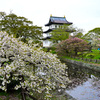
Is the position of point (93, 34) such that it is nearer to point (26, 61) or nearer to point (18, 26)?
point (18, 26)

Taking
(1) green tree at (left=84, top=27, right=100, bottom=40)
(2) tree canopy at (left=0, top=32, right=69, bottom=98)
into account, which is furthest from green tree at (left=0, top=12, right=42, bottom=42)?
(2) tree canopy at (left=0, top=32, right=69, bottom=98)

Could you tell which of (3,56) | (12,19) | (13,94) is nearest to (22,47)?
(3,56)

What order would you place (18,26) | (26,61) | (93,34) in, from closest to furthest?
(26,61) < (18,26) < (93,34)

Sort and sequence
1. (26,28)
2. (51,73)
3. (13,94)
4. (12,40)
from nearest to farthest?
(12,40), (51,73), (13,94), (26,28)

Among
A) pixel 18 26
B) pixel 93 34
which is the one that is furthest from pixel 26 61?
pixel 93 34

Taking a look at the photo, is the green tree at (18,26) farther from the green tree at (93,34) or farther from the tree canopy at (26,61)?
the tree canopy at (26,61)

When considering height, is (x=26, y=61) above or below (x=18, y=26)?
below

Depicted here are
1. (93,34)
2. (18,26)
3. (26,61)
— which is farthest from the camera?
(93,34)

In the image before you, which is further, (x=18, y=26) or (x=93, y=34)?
(x=93, y=34)

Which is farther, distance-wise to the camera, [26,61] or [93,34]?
[93,34]

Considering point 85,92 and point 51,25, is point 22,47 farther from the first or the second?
point 51,25

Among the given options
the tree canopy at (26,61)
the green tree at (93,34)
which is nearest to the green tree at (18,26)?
the green tree at (93,34)

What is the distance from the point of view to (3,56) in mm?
5359

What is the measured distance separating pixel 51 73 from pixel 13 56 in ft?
6.58
